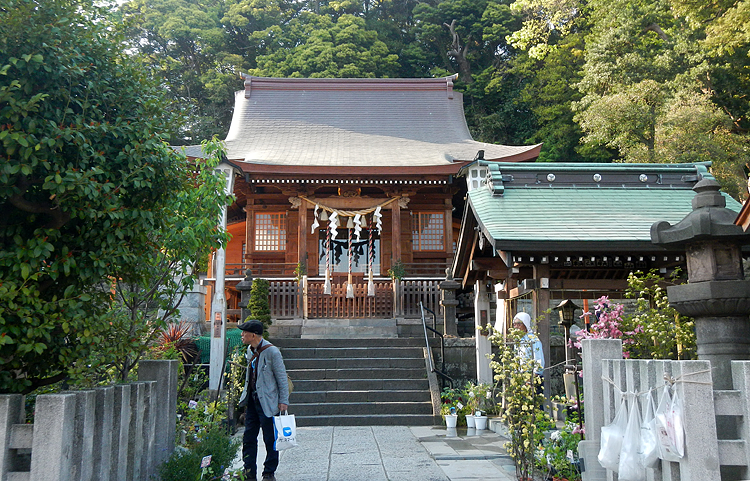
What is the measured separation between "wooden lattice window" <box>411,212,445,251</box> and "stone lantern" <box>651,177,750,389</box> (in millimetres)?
14025

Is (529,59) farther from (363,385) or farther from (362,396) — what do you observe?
(362,396)

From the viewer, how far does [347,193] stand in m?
18.3

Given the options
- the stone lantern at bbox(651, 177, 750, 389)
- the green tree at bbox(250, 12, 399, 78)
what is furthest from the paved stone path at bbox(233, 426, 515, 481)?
the green tree at bbox(250, 12, 399, 78)

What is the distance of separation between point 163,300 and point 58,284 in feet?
4.76

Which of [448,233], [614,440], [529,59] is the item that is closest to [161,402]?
[614,440]

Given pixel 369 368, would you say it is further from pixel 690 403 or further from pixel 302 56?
pixel 302 56

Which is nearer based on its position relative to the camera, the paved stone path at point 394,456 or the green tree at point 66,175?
the green tree at point 66,175

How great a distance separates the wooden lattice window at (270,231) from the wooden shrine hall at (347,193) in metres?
0.03

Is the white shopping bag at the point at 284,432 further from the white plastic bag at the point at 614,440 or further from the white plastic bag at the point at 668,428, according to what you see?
the white plastic bag at the point at 668,428

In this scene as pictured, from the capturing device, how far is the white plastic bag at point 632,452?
415 cm

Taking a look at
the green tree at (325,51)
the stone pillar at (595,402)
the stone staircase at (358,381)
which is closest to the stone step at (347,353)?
the stone staircase at (358,381)

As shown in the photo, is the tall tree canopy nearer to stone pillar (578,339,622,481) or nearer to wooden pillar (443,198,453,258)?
wooden pillar (443,198,453,258)

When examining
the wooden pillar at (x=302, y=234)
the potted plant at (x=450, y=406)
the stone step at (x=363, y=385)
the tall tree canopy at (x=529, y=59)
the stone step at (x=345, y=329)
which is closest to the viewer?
the potted plant at (x=450, y=406)

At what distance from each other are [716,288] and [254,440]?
4390mm
